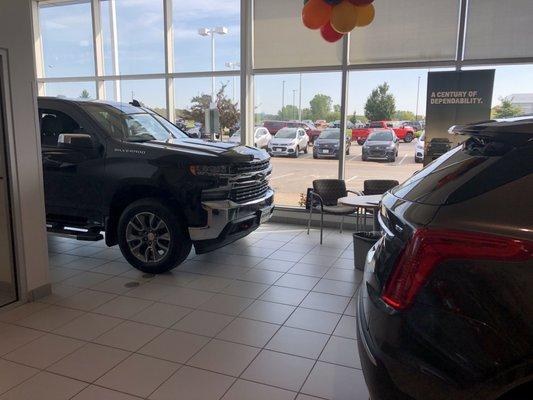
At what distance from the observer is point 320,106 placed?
653 centimetres

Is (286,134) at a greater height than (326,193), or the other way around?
(286,134)

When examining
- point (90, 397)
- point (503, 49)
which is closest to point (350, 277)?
point (90, 397)

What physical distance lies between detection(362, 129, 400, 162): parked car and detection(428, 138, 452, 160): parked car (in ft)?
2.59

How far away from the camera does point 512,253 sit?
127 cm

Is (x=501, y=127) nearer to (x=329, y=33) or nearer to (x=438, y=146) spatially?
(x=329, y=33)

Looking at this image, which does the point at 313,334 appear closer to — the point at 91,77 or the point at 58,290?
the point at 58,290

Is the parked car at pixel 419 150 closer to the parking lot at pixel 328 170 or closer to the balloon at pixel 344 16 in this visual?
the parking lot at pixel 328 170

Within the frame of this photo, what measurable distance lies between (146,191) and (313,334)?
213 cm

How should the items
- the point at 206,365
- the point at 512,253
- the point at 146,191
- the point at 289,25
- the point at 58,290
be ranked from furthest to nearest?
the point at 289,25 → the point at 146,191 → the point at 58,290 → the point at 206,365 → the point at 512,253

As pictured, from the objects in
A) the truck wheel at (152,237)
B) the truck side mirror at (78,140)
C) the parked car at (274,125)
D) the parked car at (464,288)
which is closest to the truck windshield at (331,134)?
the parked car at (274,125)

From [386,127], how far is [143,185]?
3709 mm

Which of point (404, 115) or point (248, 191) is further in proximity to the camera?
point (404, 115)

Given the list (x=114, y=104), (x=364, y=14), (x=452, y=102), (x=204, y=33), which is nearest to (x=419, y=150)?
(x=452, y=102)

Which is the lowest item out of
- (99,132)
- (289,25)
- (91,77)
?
(99,132)
